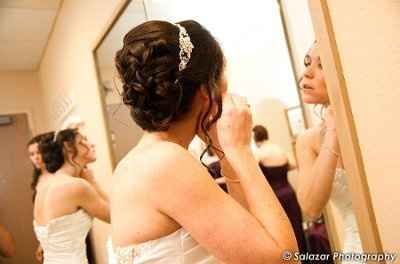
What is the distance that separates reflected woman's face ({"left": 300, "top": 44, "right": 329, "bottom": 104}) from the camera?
26.3 inches

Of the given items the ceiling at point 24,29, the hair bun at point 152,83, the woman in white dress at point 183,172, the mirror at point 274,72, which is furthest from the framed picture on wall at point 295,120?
the ceiling at point 24,29

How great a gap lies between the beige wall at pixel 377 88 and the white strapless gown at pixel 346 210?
0.06 meters

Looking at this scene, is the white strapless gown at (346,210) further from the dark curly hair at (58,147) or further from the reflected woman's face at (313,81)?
the dark curly hair at (58,147)

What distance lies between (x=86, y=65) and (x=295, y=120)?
1.52 metres

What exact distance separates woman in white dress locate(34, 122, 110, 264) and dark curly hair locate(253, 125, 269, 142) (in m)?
1.03

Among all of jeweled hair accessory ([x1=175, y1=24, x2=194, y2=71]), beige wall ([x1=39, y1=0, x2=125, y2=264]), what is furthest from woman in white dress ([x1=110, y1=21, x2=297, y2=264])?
beige wall ([x1=39, y1=0, x2=125, y2=264])

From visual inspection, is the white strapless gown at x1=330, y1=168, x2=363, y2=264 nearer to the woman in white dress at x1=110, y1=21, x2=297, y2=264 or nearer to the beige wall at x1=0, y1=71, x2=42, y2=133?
the woman in white dress at x1=110, y1=21, x2=297, y2=264

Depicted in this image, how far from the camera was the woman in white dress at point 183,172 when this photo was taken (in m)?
0.59

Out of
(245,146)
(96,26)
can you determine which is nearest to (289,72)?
(245,146)

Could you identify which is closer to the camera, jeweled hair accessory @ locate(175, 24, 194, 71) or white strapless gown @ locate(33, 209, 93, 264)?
jeweled hair accessory @ locate(175, 24, 194, 71)

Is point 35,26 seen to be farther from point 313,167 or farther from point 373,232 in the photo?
point 373,232

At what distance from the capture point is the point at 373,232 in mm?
581

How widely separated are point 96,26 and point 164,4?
0.71m

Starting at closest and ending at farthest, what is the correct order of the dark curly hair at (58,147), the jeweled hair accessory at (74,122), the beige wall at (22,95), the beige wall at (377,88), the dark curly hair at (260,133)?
the beige wall at (377,88) → the dark curly hair at (260,133) → the dark curly hair at (58,147) → the jeweled hair accessory at (74,122) → the beige wall at (22,95)
